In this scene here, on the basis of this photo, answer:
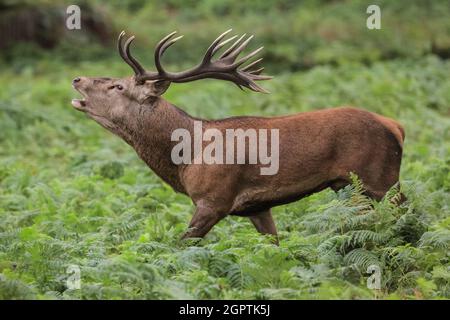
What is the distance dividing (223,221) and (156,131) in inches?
66.8

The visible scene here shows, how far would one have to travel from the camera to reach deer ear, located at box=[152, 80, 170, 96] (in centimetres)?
975

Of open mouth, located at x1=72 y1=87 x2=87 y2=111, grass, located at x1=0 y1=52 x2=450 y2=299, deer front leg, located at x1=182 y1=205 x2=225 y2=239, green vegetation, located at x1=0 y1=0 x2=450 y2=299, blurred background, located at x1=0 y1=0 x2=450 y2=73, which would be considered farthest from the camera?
blurred background, located at x1=0 y1=0 x2=450 y2=73

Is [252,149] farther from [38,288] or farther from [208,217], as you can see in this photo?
A: [38,288]

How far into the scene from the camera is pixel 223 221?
432 inches

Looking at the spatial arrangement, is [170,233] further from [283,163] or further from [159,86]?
[159,86]

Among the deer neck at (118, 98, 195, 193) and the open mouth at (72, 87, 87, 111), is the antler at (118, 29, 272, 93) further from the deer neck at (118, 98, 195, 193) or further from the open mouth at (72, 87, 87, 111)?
the open mouth at (72, 87, 87, 111)

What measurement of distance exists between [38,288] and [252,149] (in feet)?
8.22

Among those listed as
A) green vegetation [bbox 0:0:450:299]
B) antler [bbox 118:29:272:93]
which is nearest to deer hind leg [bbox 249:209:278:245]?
green vegetation [bbox 0:0:450:299]

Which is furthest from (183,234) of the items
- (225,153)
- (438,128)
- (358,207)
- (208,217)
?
(438,128)

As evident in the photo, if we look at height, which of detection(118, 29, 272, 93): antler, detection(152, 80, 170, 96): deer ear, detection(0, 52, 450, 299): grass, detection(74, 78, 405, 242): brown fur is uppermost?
detection(118, 29, 272, 93): antler

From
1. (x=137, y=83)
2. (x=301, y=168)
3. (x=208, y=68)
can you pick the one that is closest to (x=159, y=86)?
(x=137, y=83)

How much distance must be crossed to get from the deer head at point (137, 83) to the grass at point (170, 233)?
44.2 inches

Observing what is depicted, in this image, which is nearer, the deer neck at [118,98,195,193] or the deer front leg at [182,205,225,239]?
the deer front leg at [182,205,225,239]

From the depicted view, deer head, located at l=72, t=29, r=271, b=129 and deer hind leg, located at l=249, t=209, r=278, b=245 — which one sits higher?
deer head, located at l=72, t=29, r=271, b=129
